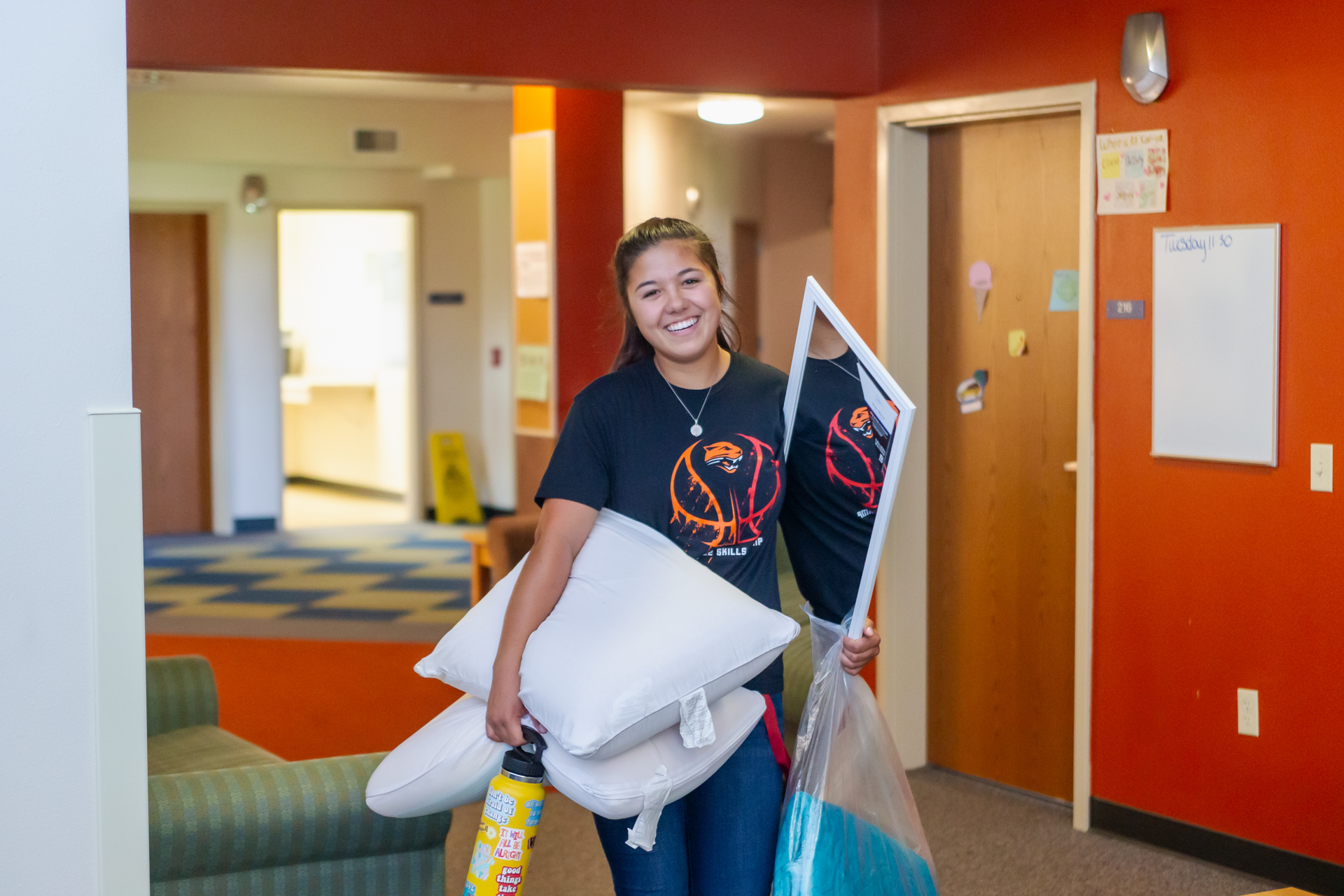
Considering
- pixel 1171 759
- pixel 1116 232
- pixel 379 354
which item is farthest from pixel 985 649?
pixel 379 354

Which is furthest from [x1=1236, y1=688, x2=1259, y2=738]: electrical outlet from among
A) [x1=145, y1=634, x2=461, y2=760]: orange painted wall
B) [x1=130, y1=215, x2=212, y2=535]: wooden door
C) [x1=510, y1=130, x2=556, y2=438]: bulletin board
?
[x1=130, y1=215, x2=212, y2=535]: wooden door

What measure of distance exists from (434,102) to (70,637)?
23.7ft

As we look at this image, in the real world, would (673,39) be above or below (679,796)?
above

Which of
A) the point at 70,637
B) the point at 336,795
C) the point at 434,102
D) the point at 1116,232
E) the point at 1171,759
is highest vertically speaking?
the point at 434,102

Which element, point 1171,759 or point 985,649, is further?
point 985,649

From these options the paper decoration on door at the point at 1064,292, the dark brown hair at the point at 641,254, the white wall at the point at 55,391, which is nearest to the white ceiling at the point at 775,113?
the paper decoration on door at the point at 1064,292

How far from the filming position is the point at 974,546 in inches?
→ 166

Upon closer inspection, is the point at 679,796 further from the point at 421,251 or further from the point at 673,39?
the point at 421,251

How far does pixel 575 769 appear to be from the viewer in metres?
1.73

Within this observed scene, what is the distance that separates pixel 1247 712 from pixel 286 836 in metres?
2.41

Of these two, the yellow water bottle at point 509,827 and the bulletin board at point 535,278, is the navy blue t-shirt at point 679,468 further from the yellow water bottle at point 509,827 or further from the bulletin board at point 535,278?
the bulletin board at point 535,278

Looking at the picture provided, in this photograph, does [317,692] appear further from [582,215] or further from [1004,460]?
[1004,460]

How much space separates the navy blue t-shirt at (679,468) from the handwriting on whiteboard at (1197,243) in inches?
77.0

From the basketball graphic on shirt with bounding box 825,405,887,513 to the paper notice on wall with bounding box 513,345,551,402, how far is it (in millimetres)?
4187
